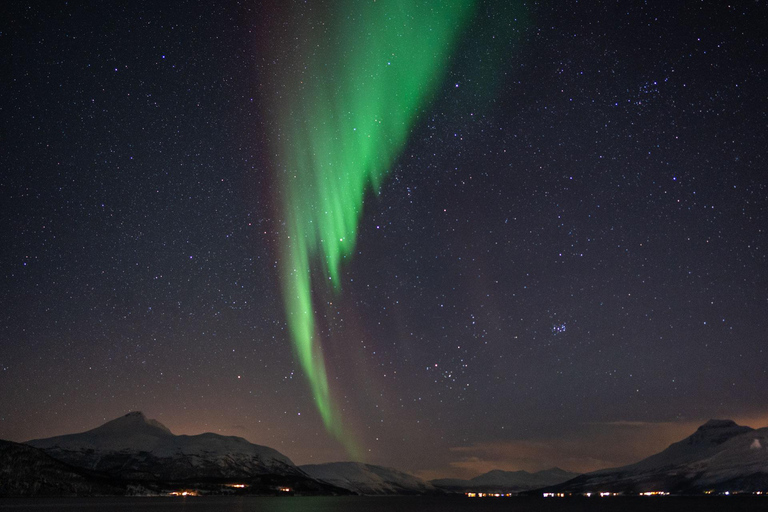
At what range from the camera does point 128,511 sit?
163m

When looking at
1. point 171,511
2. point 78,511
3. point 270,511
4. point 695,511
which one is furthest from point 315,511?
point 695,511

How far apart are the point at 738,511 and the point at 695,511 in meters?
17.7

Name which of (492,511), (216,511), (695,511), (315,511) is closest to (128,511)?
(216,511)

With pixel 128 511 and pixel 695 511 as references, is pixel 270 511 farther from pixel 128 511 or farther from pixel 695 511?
pixel 695 511

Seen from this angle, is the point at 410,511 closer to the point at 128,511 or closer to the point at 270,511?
the point at 270,511

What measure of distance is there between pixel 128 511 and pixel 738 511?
534 ft

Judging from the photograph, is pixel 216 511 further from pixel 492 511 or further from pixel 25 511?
pixel 492 511

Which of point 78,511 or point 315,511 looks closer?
point 78,511

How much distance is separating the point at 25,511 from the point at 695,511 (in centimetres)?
18308

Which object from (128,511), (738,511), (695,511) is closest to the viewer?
(128,511)

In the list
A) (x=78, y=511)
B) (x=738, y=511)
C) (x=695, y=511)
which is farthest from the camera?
(x=695, y=511)

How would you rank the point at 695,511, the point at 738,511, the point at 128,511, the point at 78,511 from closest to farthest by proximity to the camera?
the point at 78,511 → the point at 128,511 → the point at 738,511 → the point at 695,511

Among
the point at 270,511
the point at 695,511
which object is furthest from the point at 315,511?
the point at 695,511

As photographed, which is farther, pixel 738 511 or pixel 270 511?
pixel 738 511
